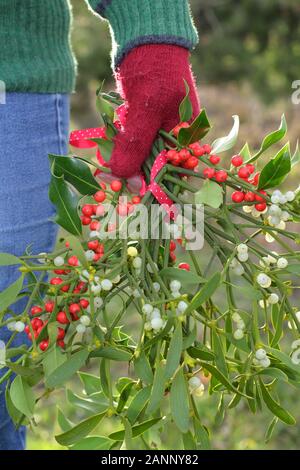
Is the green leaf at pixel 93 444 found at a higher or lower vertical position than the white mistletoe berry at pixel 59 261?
lower

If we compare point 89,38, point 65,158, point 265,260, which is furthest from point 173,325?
point 89,38

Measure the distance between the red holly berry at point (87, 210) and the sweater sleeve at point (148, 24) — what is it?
0.89 feet

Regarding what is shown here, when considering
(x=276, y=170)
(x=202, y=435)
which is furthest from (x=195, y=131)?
(x=202, y=435)

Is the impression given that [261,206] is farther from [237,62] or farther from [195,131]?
[237,62]

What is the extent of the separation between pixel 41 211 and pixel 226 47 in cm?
580

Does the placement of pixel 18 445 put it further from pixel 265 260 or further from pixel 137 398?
pixel 265 260

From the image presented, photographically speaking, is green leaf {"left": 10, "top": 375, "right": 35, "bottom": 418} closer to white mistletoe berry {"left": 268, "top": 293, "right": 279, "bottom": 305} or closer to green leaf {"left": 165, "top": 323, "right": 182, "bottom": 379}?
green leaf {"left": 165, "top": 323, "right": 182, "bottom": 379}

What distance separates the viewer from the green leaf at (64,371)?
3.71 ft

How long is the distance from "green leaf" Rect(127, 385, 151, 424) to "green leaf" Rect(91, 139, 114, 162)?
14.6 inches

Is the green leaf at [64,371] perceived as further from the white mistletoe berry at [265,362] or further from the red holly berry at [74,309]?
the white mistletoe berry at [265,362]

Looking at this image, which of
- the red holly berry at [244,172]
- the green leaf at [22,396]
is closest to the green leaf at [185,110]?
the red holly berry at [244,172]

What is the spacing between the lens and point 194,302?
3.65ft

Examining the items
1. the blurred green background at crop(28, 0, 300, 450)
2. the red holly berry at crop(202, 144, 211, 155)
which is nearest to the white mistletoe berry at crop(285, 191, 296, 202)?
the red holly berry at crop(202, 144, 211, 155)

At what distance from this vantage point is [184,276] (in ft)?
3.79
